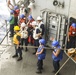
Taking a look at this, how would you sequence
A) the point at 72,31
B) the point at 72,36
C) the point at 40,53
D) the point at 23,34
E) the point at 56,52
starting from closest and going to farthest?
the point at 56,52 < the point at 40,53 < the point at 72,31 < the point at 72,36 < the point at 23,34

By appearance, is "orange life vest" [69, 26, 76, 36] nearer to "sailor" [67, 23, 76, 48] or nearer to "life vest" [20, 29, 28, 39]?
"sailor" [67, 23, 76, 48]

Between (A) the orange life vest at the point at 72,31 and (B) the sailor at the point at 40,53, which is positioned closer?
(B) the sailor at the point at 40,53

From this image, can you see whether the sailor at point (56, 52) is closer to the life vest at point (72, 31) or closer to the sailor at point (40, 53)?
the sailor at point (40, 53)

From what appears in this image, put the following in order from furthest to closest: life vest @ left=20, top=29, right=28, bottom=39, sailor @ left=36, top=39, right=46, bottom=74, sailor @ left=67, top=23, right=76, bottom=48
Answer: life vest @ left=20, top=29, right=28, bottom=39, sailor @ left=67, top=23, right=76, bottom=48, sailor @ left=36, top=39, right=46, bottom=74

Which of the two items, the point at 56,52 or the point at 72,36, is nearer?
the point at 56,52

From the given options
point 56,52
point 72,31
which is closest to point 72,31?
point 72,31

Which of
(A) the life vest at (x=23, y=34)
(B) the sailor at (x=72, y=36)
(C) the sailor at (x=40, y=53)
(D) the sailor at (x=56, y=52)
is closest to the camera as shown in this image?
(D) the sailor at (x=56, y=52)

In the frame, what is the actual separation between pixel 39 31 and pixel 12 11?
7.70 feet

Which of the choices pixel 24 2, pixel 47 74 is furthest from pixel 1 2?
pixel 47 74

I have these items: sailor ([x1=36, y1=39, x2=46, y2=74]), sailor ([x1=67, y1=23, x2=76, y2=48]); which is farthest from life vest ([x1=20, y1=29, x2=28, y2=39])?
sailor ([x1=67, y1=23, x2=76, y2=48])

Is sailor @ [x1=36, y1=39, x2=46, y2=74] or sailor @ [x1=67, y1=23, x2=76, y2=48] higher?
sailor @ [x1=67, y1=23, x2=76, y2=48]

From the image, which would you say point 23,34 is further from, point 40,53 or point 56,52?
point 56,52

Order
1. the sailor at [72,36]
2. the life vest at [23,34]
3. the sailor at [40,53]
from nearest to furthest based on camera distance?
the sailor at [40,53], the sailor at [72,36], the life vest at [23,34]

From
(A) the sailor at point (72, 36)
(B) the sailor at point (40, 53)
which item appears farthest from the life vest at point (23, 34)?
(A) the sailor at point (72, 36)
